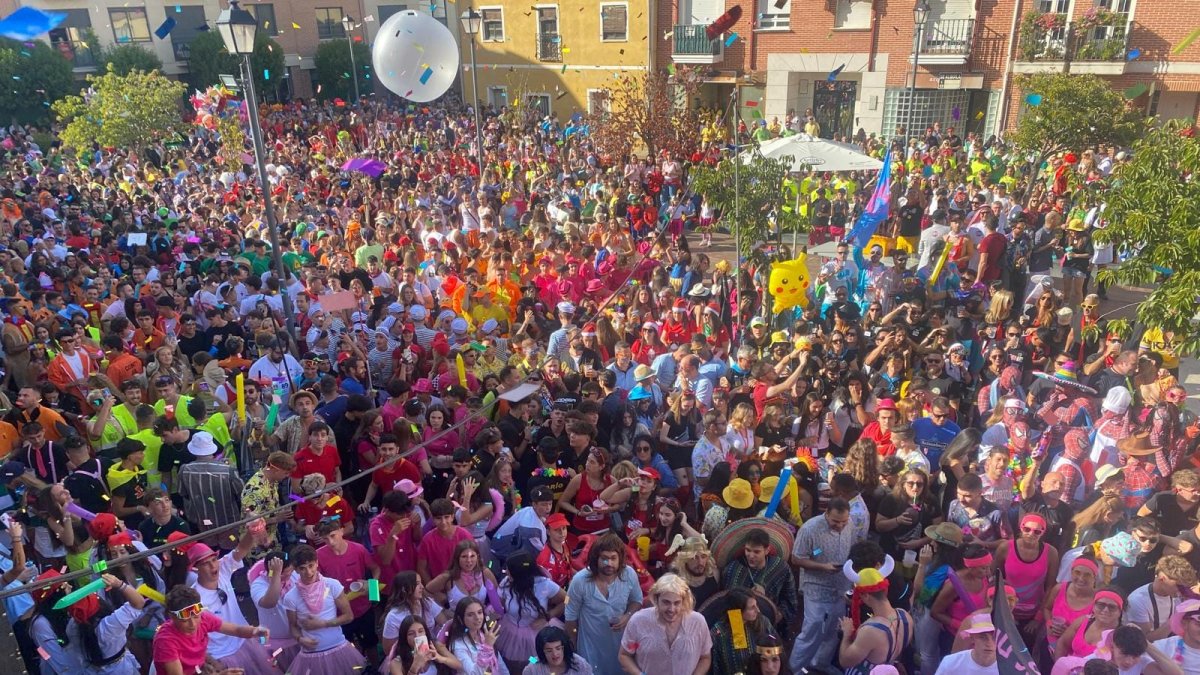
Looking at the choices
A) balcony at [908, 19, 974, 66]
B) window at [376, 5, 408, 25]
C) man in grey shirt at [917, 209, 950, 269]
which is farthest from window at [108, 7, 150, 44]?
man in grey shirt at [917, 209, 950, 269]

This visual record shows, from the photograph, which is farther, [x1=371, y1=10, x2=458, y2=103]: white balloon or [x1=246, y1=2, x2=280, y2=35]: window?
[x1=246, y1=2, x2=280, y2=35]: window

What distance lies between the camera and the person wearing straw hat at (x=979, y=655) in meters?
3.66

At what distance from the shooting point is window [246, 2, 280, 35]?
35.8 meters

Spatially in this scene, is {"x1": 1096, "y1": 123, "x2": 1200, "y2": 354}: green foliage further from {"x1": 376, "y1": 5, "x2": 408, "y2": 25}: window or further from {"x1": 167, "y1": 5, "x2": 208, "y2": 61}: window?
{"x1": 376, "y1": 5, "x2": 408, "y2": 25}: window

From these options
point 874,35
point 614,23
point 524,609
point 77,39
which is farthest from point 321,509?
point 77,39

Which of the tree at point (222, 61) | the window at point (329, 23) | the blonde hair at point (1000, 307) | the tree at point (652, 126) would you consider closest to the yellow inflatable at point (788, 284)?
the blonde hair at point (1000, 307)

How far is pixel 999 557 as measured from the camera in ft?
14.6

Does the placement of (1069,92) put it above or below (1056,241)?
above

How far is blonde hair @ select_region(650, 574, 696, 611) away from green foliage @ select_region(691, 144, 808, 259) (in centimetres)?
576

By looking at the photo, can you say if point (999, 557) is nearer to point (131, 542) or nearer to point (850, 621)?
point (850, 621)

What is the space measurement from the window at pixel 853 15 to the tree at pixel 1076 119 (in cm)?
1024

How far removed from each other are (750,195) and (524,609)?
6.14m

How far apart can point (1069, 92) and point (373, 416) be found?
12587mm

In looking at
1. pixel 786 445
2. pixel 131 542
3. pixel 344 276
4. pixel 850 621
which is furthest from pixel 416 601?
pixel 344 276
